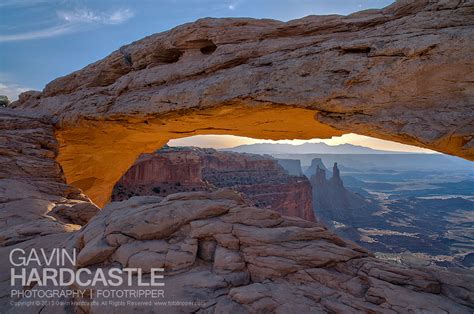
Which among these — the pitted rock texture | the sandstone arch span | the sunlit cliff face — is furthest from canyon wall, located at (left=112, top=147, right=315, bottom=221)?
the sandstone arch span

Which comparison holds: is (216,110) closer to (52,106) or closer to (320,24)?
(320,24)

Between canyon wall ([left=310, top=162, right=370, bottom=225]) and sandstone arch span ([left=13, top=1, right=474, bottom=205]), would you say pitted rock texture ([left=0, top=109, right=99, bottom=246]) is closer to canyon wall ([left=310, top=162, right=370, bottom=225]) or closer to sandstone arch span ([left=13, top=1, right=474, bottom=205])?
sandstone arch span ([left=13, top=1, right=474, bottom=205])

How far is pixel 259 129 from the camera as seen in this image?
12914mm

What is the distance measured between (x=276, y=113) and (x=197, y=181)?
136 ft

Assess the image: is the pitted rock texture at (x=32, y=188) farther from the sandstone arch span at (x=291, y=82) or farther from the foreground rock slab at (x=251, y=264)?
the foreground rock slab at (x=251, y=264)

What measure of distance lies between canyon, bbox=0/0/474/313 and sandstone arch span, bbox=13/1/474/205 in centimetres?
4

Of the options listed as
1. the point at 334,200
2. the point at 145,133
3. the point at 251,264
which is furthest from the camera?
the point at 334,200

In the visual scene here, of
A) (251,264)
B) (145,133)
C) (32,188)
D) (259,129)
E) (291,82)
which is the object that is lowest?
(251,264)

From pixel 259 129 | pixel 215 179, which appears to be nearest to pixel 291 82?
pixel 259 129

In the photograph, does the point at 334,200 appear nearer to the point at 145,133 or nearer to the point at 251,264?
the point at 145,133

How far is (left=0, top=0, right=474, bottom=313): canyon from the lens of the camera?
211 inches

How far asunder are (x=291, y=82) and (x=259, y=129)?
432 centimetres

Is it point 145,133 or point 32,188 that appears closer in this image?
point 32,188

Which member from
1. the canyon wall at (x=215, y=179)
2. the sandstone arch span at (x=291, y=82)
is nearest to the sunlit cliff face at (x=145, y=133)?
the sandstone arch span at (x=291, y=82)
